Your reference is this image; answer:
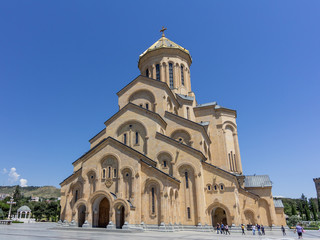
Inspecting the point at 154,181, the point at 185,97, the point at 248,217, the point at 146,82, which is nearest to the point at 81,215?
the point at 154,181

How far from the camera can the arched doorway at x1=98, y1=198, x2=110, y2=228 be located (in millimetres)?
20688

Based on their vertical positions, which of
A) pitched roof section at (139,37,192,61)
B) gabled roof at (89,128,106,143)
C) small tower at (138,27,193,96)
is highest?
pitched roof section at (139,37,192,61)

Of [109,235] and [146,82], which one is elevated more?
[146,82]

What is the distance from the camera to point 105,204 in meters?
21.2

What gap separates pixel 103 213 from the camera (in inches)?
826

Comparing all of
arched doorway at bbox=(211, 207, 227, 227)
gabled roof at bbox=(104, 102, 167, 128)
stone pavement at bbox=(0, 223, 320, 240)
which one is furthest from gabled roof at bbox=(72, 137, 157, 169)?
arched doorway at bbox=(211, 207, 227, 227)

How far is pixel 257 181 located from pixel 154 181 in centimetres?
1625

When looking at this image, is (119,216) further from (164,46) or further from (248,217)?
(164,46)

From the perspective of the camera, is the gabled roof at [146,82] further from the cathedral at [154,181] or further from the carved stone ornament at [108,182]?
the carved stone ornament at [108,182]

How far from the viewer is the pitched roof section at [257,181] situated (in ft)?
91.3

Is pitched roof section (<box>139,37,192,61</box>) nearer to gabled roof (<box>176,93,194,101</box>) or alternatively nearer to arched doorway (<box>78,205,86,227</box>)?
gabled roof (<box>176,93,194,101</box>)

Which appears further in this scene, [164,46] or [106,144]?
[164,46]

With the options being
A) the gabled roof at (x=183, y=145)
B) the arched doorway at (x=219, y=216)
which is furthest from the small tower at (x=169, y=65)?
the arched doorway at (x=219, y=216)

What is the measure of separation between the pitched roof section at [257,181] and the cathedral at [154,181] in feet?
0.39
